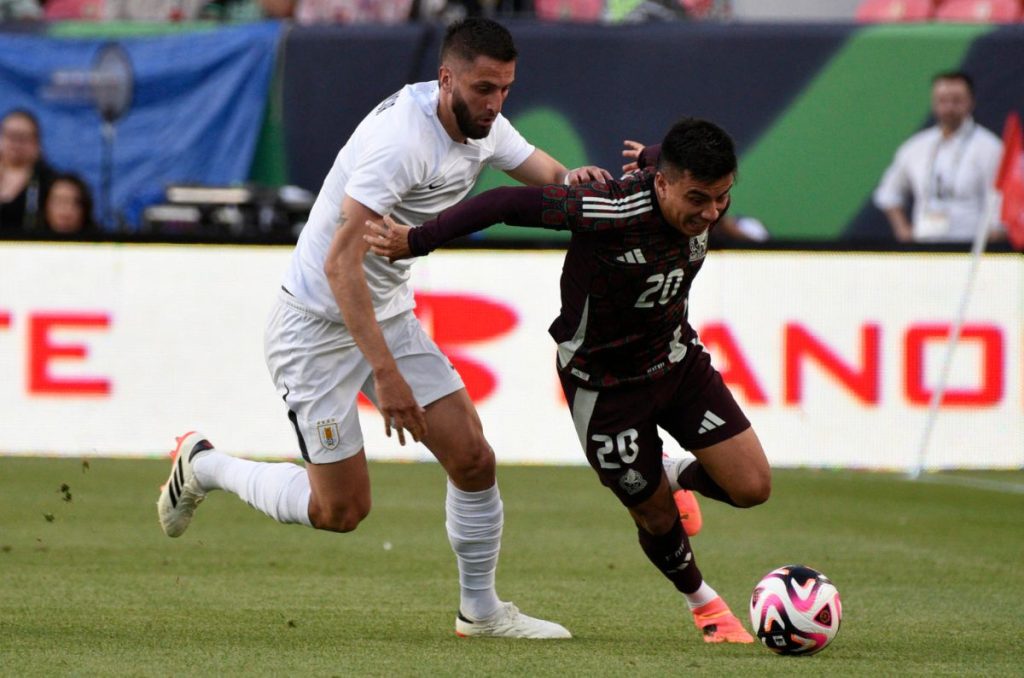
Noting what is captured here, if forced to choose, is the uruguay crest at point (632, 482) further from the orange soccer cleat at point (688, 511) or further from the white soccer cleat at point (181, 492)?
the white soccer cleat at point (181, 492)

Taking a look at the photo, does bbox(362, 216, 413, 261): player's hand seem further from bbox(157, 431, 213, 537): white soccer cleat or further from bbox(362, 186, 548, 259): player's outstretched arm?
bbox(157, 431, 213, 537): white soccer cleat

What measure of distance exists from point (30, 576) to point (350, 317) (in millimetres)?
2477

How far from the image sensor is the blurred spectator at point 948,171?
515 inches

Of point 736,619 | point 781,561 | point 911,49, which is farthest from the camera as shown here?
point 911,49

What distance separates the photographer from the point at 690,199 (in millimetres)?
5750

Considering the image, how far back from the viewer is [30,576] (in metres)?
7.43

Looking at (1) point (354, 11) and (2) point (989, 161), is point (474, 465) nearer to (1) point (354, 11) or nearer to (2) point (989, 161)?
(2) point (989, 161)

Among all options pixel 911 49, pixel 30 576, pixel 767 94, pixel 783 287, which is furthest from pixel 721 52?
pixel 30 576

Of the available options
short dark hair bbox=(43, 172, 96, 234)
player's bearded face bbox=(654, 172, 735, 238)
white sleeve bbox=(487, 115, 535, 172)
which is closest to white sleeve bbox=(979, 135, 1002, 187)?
short dark hair bbox=(43, 172, 96, 234)

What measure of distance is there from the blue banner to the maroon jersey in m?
8.75

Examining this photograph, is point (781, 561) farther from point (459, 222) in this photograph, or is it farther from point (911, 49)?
point (911, 49)

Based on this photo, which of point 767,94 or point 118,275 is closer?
point 118,275

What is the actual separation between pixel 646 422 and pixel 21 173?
8580mm

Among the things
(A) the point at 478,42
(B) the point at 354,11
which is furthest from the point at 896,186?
(A) the point at 478,42
